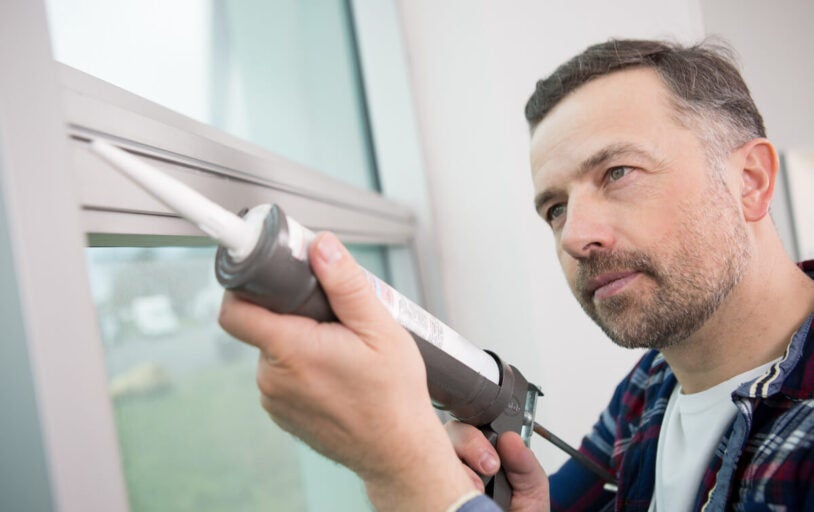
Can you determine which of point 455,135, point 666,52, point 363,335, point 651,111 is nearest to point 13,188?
point 363,335

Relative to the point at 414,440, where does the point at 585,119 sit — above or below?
above

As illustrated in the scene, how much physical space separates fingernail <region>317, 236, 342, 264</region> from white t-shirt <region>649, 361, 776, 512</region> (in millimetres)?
763

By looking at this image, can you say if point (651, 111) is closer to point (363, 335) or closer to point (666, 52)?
point (666, 52)

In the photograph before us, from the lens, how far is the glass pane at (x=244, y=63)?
2.34 feet

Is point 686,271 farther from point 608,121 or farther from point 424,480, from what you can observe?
point 424,480

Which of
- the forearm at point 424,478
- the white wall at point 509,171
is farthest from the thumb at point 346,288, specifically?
the white wall at point 509,171

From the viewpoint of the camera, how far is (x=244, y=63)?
1064 mm

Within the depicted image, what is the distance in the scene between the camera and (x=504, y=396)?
2.49ft

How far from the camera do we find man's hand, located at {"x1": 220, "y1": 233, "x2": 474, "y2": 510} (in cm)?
48

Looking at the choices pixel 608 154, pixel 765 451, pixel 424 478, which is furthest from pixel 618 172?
pixel 424 478

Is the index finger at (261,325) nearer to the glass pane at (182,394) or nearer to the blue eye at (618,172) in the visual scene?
the glass pane at (182,394)

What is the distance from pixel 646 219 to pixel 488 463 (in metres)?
0.45

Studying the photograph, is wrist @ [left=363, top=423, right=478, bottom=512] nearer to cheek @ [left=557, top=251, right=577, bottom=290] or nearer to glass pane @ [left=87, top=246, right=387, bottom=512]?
glass pane @ [left=87, top=246, right=387, bottom=512]

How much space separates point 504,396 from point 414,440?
0.83ft
